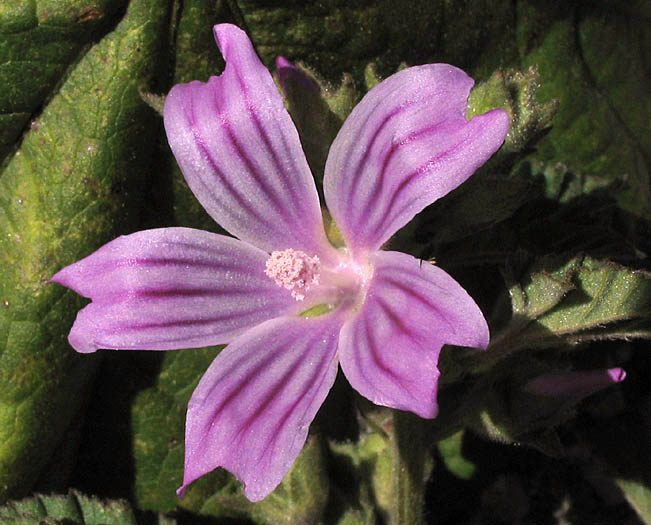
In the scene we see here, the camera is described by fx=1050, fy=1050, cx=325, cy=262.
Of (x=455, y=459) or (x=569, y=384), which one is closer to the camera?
(x=569, y=384)

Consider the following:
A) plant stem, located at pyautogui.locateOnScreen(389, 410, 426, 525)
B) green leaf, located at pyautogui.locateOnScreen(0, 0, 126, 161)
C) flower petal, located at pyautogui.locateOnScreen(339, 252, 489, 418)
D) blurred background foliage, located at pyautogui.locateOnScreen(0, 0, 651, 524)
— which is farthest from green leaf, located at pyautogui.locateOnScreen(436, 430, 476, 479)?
green leaf, located at pyautogui.locateOnScreen(0, 0, 126, 161)

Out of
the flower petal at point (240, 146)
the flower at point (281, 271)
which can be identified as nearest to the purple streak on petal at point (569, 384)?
the flower at point (281, 271)

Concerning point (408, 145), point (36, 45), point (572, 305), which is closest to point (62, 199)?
point (36, 45)

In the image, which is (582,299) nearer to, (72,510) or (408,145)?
(408,145)

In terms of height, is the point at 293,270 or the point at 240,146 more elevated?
the point at 240,146

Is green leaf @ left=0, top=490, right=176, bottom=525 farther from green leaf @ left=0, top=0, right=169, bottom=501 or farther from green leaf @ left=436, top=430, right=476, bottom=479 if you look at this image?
green leaf @ left=436, top=430, right=476, bottom=479

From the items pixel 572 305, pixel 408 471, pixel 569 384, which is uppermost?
pixel 572 305

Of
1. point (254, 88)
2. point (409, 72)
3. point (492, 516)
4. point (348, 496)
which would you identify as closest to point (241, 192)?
point (254, 88)
